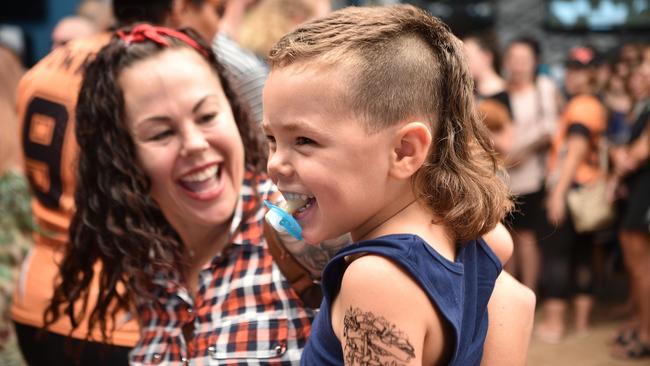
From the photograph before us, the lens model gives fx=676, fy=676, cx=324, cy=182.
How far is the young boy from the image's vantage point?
89 cm

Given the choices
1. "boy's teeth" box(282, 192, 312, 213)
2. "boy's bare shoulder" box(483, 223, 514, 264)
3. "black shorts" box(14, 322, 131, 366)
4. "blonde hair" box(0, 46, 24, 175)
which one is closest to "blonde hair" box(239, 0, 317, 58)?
"blonde hair" box(0, 46, 24, 175)

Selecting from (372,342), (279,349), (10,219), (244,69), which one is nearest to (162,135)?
(279,349)

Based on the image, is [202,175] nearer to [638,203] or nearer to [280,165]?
[280,165]

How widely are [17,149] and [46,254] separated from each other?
1.00 meters

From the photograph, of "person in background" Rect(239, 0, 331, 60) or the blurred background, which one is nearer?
"person in background" Rect(239, 0, 331, 60)

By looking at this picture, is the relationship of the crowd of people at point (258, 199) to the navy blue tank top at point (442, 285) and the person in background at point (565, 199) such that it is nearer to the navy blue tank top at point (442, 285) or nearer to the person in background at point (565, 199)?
the navy blue tank top at point (442, 285)

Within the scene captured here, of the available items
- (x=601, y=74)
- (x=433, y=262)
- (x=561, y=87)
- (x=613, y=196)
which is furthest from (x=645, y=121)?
(x=433, y=262)

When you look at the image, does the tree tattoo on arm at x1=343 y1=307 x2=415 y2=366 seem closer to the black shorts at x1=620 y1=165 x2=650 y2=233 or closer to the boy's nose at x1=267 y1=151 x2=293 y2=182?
the boy's nose at x1=267 y1=151 x2=293 y2=182

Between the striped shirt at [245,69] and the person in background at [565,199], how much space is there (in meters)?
2.79

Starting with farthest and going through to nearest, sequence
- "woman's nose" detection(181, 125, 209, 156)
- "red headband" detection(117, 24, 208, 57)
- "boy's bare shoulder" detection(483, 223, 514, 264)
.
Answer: "red headband" detection(117, 24, 208, 57) → "woman's nose" detection(181, 125, 209, 156) → "boy's bare shoulder" detection(483, 223, 514, 264)

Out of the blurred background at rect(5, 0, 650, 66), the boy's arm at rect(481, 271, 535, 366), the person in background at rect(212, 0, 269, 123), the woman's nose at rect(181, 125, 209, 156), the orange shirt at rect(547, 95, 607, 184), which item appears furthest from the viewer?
the blurred background at rect(5, 0, 650, 66)

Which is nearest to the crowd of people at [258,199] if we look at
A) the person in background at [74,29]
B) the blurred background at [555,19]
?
the person in background at [74,29]

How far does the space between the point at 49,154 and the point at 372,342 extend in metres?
1.44

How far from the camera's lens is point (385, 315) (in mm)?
873
